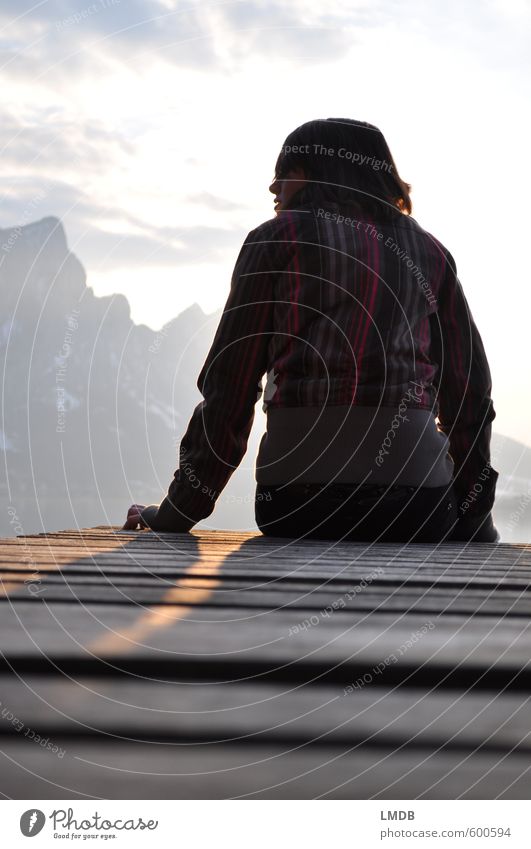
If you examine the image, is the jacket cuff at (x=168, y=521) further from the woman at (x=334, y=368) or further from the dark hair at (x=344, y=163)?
the dark hair at (x=344, y=163)

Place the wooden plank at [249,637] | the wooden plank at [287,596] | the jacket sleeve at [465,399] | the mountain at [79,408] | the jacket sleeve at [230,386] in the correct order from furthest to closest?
the mountain at [79,408]
the jacket sleeve at [465,399]
the jacket sleeve at [230,386]
the wooden plank at [287,596]
the wooden plank at [249,637]

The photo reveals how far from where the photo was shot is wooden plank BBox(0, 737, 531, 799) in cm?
50

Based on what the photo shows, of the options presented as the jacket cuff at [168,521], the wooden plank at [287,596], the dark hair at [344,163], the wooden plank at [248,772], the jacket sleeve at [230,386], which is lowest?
the wooden plank at [248,772]

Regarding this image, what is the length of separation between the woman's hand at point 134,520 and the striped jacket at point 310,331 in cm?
18

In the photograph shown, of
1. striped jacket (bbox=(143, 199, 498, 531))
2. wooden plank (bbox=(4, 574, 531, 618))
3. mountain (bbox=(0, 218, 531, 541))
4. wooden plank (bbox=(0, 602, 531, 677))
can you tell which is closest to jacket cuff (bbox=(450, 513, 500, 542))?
striped jacket (bbox=(143, 199, 498, 531))

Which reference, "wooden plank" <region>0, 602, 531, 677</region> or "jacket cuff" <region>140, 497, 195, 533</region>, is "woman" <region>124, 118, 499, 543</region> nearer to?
"jacket cuff" <region>140, 497, 195, 533</region>

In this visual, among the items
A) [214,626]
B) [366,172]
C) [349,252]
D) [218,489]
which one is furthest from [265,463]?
[214,626]

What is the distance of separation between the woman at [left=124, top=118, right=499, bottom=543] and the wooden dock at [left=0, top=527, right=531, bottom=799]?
3.02ft

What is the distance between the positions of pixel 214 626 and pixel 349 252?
1480 mm

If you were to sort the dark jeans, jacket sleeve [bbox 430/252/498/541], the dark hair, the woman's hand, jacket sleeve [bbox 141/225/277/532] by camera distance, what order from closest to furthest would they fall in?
the dark jeans, jacket sleeve [bbox 141/225/277/532], the dark hair, jacket sleeve [bbox 430/252/498/541], the woman's hand

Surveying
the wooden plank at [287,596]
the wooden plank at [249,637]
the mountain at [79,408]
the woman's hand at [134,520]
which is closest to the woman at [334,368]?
the woman's hand at [134,520]

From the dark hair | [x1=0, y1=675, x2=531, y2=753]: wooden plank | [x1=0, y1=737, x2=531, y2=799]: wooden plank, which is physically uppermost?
the dark hair

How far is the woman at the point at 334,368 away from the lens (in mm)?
2006

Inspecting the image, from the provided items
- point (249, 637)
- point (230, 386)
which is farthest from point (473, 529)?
point (249, 637)
